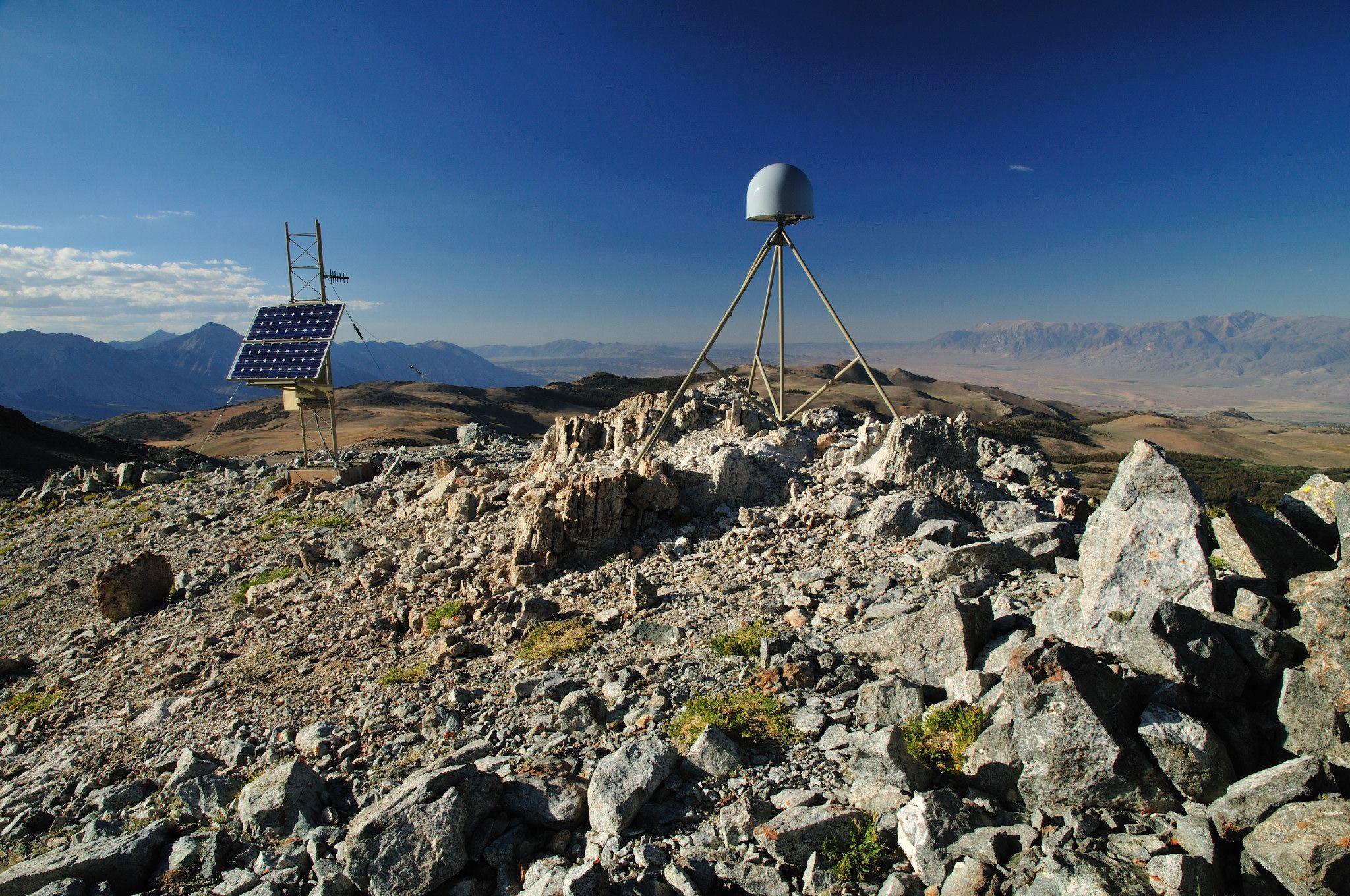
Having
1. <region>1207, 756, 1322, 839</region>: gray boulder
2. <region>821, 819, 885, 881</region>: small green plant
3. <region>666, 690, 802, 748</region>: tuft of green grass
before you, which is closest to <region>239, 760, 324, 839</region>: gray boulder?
<region>666, 690, 802, 748</region>: tuft of green grass

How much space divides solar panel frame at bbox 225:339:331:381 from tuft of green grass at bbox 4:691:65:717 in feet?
32.5

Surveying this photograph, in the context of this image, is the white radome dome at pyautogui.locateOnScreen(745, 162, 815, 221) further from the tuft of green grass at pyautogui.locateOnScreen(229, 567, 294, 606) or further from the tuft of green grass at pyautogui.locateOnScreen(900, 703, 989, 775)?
the tuft of green grass at pyautogui.locateOnScreen(229, 567, 294, 606)

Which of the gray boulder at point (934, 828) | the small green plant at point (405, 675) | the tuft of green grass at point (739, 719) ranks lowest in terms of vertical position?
the small green plant at point (405, 675)

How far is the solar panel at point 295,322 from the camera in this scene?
19484mm

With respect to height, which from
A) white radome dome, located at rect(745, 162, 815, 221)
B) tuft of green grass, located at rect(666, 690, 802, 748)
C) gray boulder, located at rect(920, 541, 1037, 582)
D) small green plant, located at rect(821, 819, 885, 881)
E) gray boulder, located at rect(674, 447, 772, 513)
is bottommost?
small green plant, located at rect(821, 819, 885, 881)

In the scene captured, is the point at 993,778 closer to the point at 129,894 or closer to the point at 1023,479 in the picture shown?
the point at 129,894

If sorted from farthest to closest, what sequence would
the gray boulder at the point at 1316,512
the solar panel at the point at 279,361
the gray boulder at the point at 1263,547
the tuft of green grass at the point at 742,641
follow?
1. the solar panel at the point at 279,361
2. the tuft of green grass at the point at 742,641
3. the gray boulder at the point at 1316,512
4. the gray boulder at the point at 1263,547

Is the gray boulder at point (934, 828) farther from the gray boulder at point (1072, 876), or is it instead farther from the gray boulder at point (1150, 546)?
the gray boulder at point (1150, 546)

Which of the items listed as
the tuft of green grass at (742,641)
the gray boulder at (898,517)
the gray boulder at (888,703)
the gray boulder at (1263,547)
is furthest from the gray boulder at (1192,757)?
the gray boulder at (898,517)

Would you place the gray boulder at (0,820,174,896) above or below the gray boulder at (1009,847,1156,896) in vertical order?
below

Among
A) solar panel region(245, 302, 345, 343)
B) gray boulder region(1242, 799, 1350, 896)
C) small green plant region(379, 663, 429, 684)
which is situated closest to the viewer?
gray boulder region(1242, 799, 1350, 896)

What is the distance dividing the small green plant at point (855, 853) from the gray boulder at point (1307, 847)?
7.50 ft

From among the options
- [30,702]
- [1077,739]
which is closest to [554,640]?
[1077,739]

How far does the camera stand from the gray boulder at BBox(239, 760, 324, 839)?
230 inches
